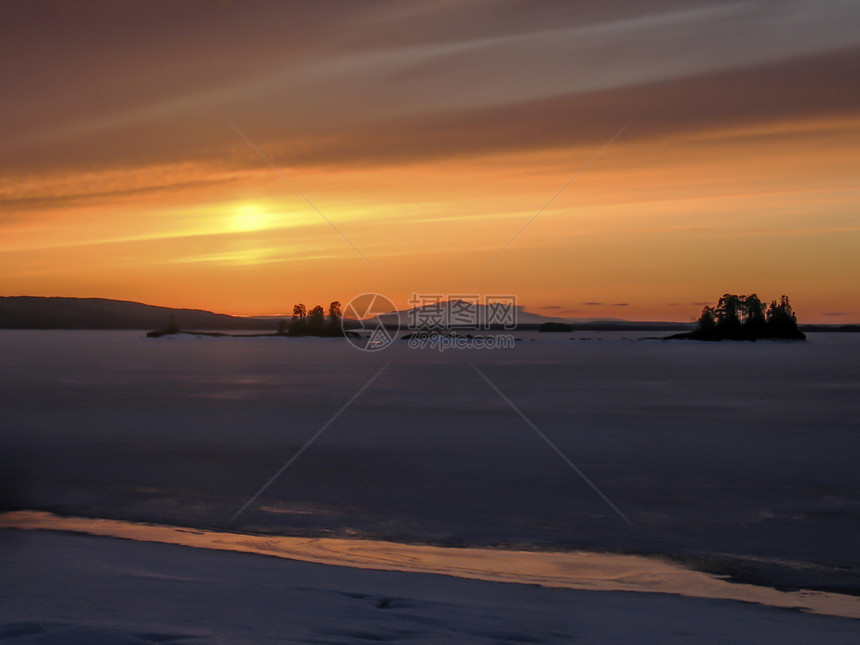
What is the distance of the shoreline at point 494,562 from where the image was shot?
18.1ft

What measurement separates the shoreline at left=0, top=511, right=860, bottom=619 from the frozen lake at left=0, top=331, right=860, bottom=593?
0.29m

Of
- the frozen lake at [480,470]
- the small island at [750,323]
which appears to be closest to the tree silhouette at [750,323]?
the small island at [750,323]

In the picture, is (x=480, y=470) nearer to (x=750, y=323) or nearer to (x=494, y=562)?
(x=494, y=562)

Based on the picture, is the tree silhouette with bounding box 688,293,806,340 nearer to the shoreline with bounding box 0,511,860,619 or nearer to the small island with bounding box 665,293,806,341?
the small island with bounding box 665,293,806,341

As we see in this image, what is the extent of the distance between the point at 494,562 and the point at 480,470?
429 cm

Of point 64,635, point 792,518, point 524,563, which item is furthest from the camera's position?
point 792,518

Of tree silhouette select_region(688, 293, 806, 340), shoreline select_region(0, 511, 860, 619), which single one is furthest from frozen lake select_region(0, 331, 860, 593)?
tree silhouette select_region(688, 293, 806, 340)

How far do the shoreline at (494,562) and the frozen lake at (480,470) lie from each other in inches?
11.6

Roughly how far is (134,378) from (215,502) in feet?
75.2

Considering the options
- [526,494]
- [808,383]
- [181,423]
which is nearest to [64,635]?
[526,494]

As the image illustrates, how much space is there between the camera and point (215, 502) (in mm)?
8617

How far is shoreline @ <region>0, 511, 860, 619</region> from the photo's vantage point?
552 centimetres

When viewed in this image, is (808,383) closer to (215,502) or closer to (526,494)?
(526,494)

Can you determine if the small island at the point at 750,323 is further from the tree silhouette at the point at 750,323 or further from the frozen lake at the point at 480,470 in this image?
the frozen lake at the point at 480,470
